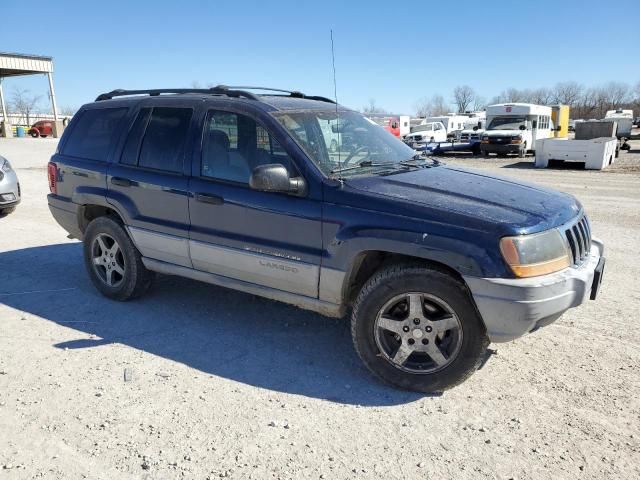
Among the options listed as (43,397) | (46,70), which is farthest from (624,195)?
(46,70)

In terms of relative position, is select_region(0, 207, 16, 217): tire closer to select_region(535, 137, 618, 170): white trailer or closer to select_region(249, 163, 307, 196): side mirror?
select_region(249, 163, 307, 196): side mirror

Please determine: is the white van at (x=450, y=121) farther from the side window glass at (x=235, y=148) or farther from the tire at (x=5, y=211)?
the side window glass at (x=235, y=148)

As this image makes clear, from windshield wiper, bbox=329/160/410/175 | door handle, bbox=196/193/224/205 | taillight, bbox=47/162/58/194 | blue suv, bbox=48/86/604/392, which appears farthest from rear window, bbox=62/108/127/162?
windshield wiper, bbox=329/160/410/175

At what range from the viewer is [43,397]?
3295 mm

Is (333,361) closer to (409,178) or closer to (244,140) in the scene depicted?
(409,178)

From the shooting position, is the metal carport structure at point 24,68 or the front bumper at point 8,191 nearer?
the front bumper at point 8,191

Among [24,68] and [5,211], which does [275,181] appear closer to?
[5,211]

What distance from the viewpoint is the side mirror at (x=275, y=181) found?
349cm

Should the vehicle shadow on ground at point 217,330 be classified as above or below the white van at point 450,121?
below

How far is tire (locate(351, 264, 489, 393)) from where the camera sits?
10.5ft

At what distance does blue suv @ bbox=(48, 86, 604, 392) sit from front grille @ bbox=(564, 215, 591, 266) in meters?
0.02

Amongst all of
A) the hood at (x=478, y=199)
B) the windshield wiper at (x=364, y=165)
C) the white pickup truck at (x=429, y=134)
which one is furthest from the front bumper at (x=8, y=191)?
the white pickup truck at (x=429, y=134)

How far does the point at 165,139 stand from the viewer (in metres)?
4.46

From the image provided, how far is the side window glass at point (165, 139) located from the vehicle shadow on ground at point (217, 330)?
1317 mm
